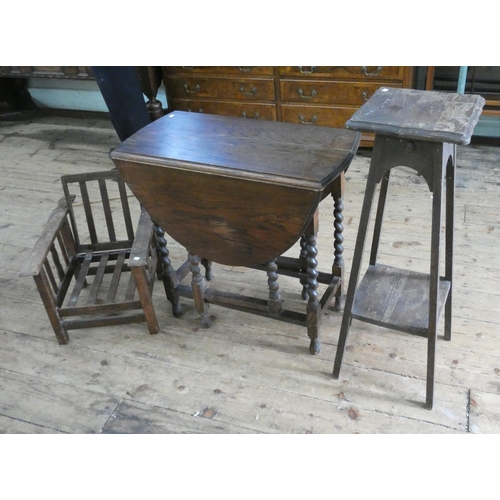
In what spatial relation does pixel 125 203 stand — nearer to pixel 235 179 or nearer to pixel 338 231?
pixel 235 179

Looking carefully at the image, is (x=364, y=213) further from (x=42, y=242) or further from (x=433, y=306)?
(x=42, y=242)

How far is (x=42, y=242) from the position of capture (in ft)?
6.84

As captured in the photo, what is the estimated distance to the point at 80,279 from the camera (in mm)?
2291

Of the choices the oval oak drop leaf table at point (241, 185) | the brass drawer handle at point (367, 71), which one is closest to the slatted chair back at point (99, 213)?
the oval oak drop leaf table at point (241, 185)

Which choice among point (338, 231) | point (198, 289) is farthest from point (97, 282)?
point (338, 231)

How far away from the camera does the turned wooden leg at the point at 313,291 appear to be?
5.96 feet

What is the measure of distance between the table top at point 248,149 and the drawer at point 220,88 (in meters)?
1.44

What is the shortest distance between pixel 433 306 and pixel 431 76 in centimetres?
190

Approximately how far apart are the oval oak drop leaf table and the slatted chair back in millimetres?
395

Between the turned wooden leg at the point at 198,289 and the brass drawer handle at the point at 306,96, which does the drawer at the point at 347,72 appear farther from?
the turned wooden leg at the point at 198,289

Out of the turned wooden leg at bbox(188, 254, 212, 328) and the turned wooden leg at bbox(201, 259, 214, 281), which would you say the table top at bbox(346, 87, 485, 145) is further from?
the turned wooden leg at bbox(201, 259, 214, 281)

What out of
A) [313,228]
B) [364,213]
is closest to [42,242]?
[313,228]

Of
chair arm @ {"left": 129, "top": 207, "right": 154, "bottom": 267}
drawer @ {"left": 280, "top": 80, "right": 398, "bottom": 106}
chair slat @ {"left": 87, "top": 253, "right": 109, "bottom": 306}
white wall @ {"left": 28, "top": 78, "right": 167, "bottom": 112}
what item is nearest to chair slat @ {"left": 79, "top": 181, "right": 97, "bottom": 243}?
chair slat @ {"left": 87, "top": 253, "right": 109, "bottom": 306}

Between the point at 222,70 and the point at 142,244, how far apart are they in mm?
1753
